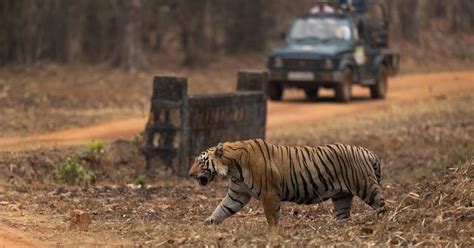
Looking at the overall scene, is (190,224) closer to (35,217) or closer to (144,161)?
(35,217)

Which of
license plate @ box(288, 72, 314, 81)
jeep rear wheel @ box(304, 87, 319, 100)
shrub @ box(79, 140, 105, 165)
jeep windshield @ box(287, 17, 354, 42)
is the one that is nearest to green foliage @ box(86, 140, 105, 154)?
shrub @ box(79, 140, 105, 165)

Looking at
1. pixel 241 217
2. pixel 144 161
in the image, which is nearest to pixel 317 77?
pixel 144 161

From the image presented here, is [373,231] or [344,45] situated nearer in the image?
[373,231]

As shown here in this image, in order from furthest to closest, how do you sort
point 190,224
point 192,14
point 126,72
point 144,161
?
point 192,14
point 126,72
point 144,161
point 190,224

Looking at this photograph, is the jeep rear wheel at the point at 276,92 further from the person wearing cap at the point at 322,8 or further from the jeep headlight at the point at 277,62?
the person wearing cap at the point at 322,8

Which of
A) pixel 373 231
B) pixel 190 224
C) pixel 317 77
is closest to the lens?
pixel 373 231

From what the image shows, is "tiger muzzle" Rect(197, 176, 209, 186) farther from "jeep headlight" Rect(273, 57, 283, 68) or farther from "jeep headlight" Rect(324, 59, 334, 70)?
"jeep headlight" Rect(273, 57, 283, 68)

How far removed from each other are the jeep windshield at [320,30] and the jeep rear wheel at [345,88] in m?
0.93

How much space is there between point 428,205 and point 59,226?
12.4ft

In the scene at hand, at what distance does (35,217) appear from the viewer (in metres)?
11.7

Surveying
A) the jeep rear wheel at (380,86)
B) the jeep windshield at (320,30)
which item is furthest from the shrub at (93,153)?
the jeep rear wheel at (380,86)

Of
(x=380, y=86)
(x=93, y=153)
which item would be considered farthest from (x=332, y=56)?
(x=93, y=153)

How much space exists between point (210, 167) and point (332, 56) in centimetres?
1693

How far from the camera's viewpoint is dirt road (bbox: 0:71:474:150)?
60.2 ft
